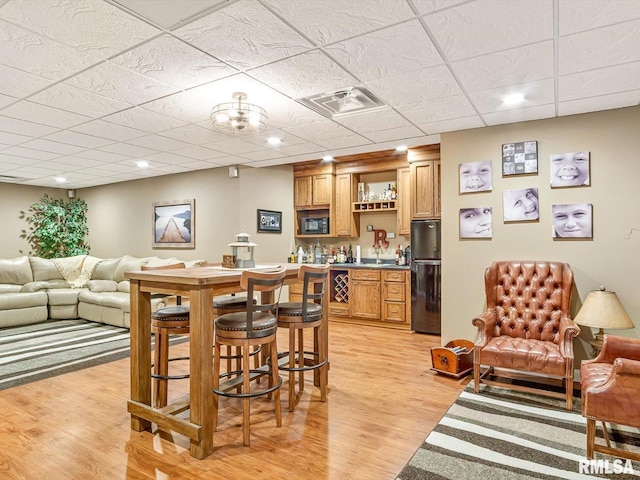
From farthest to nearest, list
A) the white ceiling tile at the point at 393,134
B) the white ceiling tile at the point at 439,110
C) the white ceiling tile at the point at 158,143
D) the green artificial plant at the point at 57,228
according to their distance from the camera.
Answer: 1. the green artificial plant at the point at 57,228
2. the white ceiling tile at the point at 158,143
3. the white ceiling tile at the point at 393,134
4. the white ceiling tile at the point at 439,110

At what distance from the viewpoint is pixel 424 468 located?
2.23m

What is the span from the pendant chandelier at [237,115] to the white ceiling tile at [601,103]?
2725mm

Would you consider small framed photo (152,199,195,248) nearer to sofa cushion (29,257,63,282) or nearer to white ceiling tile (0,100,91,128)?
sofa cushion (29,257,63,282)

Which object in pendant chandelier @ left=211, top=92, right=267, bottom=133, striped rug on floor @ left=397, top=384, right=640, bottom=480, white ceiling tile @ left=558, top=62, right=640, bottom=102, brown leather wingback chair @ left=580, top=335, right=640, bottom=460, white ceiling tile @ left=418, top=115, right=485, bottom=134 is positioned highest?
white ceiling tile @ left=418, top=115, right=485, bottom=134

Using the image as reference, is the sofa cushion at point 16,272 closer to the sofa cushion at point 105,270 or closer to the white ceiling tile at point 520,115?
the sofa cushion at point 105,270

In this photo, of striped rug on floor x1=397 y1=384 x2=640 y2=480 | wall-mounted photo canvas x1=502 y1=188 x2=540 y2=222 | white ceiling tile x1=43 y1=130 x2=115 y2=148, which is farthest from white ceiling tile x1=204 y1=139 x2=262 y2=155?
striped rug on floor x1=397 y1=384 x2=640 y2=480

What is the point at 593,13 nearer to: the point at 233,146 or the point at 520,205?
the point at 520,205

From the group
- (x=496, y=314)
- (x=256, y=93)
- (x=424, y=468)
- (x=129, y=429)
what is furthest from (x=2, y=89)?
(x=496, y=314)

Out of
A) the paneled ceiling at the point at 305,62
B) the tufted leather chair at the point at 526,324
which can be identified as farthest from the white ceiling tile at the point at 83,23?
the tufted leather chair at the point at 526,324

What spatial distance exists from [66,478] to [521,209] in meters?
4.30

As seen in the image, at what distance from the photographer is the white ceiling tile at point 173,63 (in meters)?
2.44

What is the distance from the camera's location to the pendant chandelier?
127 inches

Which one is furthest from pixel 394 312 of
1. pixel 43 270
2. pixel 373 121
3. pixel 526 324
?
pixel 43 270

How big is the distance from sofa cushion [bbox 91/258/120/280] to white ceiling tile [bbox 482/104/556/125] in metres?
6.22
